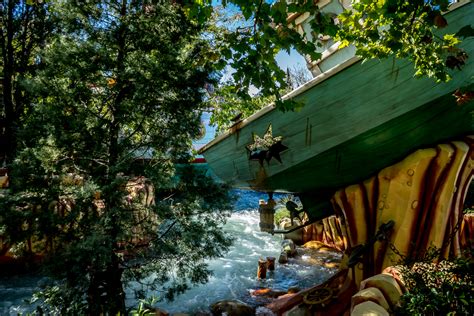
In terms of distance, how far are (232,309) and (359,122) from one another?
15.2 feet

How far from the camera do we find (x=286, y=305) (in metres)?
5.56

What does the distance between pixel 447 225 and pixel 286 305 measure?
3083 mm

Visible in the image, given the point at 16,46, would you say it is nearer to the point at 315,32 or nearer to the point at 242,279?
the point at 242,279

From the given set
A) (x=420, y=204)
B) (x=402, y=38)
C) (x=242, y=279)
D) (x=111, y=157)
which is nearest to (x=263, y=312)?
(x=242, y=279)

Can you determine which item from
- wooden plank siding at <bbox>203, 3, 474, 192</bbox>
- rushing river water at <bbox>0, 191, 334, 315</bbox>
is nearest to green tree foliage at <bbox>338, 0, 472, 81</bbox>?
wooden plank siding at <bbox>203, 3, 474, 192</bbox>

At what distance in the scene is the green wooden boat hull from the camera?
12.0 ft

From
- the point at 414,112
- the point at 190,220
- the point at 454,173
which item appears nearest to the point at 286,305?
the point at 190,220

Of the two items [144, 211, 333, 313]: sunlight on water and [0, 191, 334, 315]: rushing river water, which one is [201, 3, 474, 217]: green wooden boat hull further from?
[144, 211, 333, 313]: sunlight on water

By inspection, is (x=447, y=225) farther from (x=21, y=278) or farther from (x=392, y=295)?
(x=21, y=278)

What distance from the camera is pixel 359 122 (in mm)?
3936

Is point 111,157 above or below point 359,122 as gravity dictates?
above

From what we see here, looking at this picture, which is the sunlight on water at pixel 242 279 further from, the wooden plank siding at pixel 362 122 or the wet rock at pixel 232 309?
the wooden plank siding at pixel 362 122

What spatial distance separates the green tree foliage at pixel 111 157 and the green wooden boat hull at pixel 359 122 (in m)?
1.12

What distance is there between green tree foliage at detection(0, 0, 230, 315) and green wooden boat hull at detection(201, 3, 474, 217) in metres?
1.12
